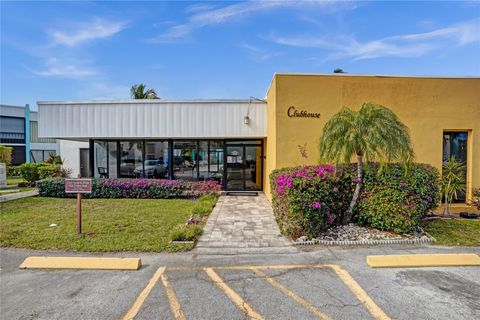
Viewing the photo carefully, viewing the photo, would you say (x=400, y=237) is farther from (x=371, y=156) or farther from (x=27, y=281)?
(x=27, y=281)

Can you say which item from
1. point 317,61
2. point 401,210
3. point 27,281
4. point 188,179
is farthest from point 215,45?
point 27,281

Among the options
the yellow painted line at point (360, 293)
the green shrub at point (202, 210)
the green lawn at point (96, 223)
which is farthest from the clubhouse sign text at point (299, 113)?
the yellow painted line at point (360, 293)

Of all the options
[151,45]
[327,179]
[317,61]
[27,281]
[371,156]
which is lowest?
[27,281]

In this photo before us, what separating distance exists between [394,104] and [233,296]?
8441 millimetres

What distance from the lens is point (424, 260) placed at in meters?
4.67

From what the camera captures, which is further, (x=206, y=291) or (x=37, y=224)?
(x=37, y=224)

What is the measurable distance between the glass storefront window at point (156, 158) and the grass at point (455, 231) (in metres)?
11.2

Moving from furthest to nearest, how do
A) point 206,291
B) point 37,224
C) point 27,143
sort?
point 27,143, point 37,224, point 206,291

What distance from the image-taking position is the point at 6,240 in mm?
5734

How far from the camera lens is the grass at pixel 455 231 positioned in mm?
5762

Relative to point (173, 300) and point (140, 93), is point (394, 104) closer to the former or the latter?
point (173, 300)

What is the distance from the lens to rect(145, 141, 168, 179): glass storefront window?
13.2m

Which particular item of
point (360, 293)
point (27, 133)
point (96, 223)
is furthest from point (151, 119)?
point (27, 133)

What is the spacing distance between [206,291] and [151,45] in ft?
40.2
